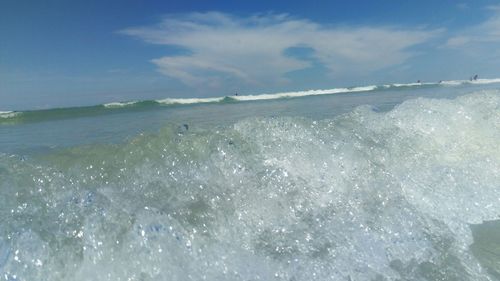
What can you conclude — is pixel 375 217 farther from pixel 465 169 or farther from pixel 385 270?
pixel 465 169

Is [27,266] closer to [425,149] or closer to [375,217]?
[375,217]

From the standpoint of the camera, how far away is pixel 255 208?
369 cm

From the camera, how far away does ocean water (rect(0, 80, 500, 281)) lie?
295cm

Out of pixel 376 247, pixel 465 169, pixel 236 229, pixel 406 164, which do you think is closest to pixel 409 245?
pixel 376 247

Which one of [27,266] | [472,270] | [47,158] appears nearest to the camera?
[27,266]

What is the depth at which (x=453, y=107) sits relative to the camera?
6.35m

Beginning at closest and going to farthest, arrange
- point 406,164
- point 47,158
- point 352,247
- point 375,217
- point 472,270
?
point 472,270
point 352,247
point 375,217
point 47,158
point 406,164

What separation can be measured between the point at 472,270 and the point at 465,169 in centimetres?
237

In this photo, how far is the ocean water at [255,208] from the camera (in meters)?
2.95

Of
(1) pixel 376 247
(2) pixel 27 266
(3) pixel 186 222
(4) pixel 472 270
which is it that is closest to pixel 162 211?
(3) pixel 186 222

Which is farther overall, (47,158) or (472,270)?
(47,158)

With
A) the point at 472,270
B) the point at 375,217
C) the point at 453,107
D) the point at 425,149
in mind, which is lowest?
the point at 472,270

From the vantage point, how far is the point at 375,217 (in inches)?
145

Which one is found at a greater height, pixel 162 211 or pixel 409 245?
pixel 162 211
